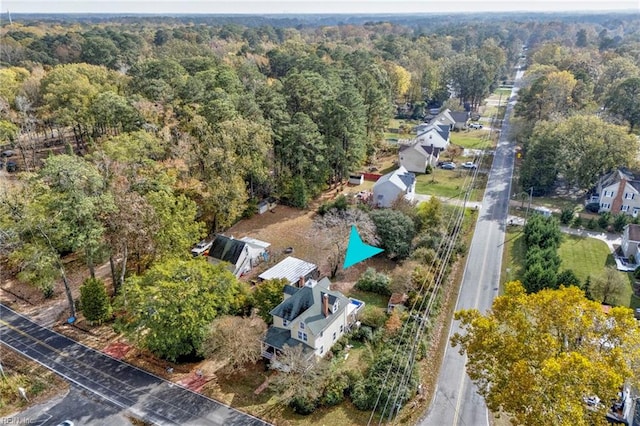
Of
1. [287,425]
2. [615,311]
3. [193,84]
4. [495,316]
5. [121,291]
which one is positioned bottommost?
[287,425]

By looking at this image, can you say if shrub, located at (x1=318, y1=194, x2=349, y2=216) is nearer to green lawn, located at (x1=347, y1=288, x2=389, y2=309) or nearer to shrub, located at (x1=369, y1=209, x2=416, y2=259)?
shrub, located at (x1=369, y1=209, x2=416, y2=259)

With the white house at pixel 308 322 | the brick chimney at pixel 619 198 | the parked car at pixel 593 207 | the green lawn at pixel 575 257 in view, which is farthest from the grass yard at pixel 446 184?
the white house at pixel 308 322

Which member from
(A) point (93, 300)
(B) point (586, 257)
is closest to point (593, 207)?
(B) point (586, 257)

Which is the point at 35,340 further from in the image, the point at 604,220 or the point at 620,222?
the point at 620,222

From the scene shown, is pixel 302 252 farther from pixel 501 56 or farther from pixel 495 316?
pixel 501 56

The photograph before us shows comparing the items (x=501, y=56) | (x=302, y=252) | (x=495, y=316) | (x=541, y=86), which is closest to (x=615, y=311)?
(x=495, y=316)

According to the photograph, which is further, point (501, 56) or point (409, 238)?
point (501, 56)
